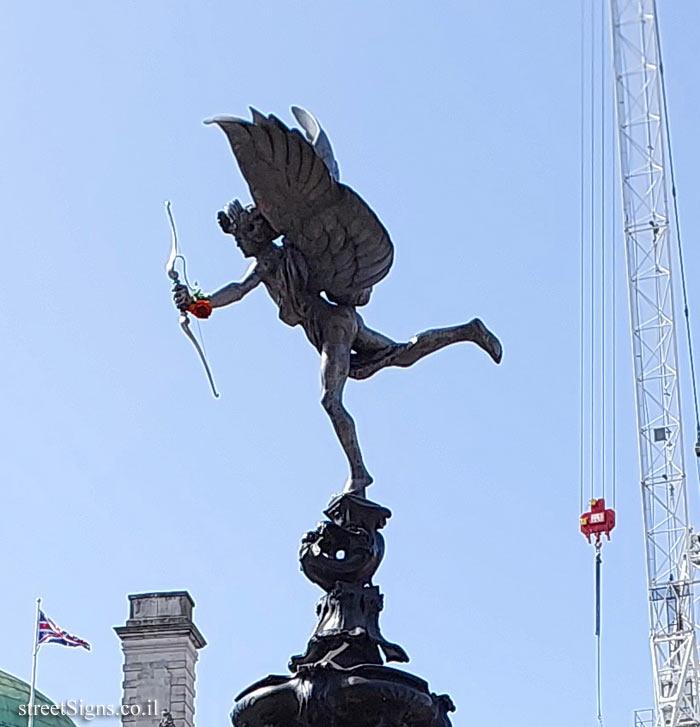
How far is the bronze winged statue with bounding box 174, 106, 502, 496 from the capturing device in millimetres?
12102

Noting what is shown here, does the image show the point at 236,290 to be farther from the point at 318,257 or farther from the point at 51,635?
the point at 51,635

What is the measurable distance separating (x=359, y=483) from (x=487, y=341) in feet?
5.14

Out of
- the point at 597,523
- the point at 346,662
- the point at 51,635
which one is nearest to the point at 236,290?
the point at 346,662

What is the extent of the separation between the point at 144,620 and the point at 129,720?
259 centimetres

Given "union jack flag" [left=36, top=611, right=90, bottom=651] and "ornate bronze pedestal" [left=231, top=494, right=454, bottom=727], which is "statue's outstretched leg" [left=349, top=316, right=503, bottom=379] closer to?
"ornate bronze pedestal" [left=231, top=494, right=454, bottom=727]

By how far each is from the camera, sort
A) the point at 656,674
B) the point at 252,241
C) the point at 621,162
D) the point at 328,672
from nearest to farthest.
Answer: the point at 328,672, the point at 252,241, the point at 656,674, the point at 621,162

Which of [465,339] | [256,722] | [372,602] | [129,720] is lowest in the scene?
[256,722]

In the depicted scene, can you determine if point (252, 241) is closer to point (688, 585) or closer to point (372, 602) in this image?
point (372, 602)

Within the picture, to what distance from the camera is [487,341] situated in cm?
1288

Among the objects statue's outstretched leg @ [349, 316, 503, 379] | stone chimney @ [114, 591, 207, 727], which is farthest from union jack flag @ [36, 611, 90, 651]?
statue's outstretched leg @ [349, 316, 503, 379]

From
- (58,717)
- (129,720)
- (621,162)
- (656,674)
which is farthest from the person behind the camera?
(621,162)

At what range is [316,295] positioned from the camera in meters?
12.6

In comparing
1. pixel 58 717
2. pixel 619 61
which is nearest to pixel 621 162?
pixel 619 61

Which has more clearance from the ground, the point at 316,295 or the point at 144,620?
the point at 144,620
